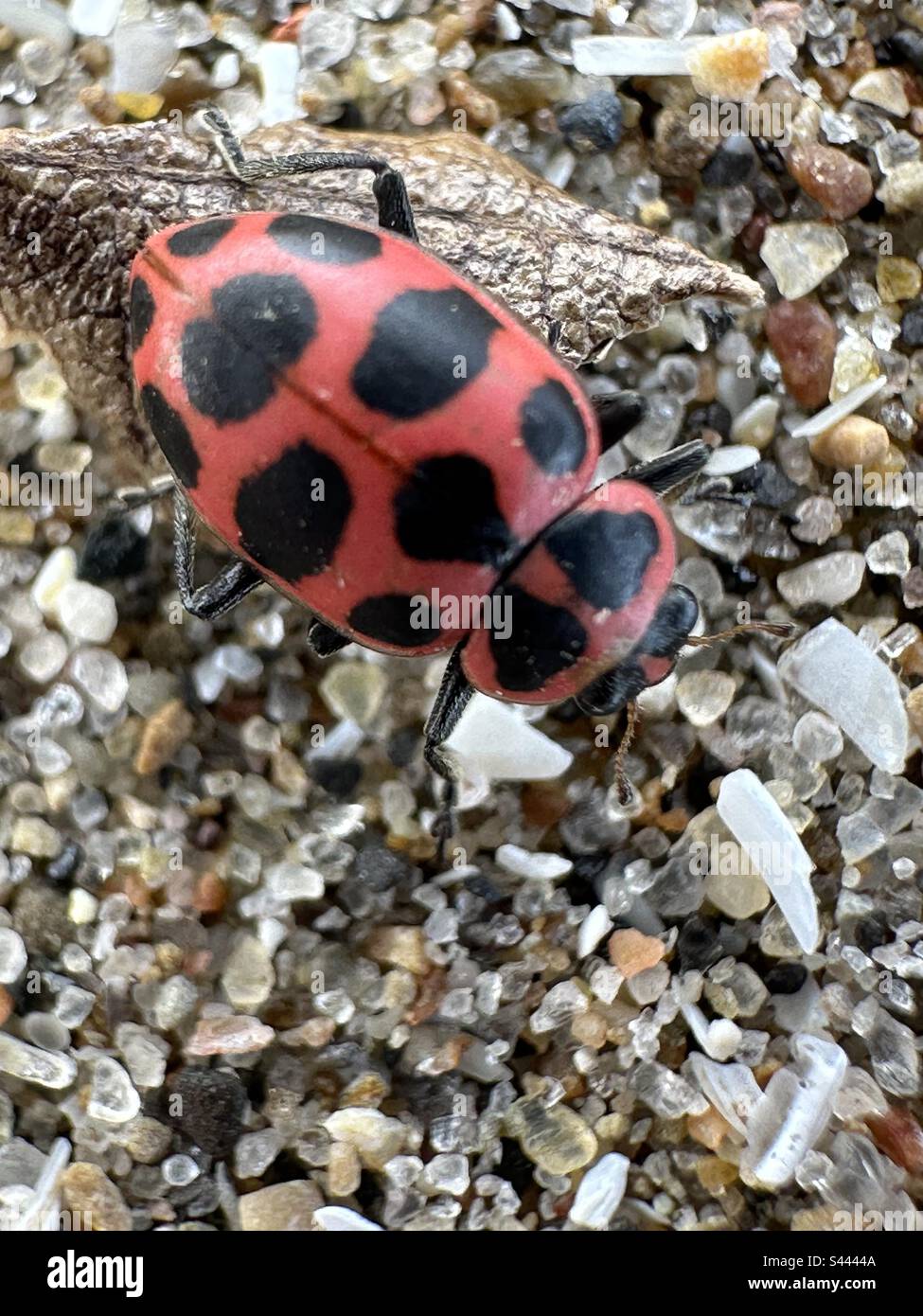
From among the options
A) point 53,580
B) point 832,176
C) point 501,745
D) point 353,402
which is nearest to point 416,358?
point 353,402

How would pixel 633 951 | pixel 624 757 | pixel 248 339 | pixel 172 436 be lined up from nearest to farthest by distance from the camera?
pixel 248 339 → pixel 172 436 → pixel 624 757 → pixel 633 951

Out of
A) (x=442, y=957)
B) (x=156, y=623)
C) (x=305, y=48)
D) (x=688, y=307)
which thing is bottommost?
(x=442, y=957)

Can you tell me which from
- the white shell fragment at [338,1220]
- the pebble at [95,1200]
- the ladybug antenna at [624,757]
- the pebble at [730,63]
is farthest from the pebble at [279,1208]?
the pebble at [730,63]

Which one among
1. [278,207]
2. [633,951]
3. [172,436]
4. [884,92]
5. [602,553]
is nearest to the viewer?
[172,436]

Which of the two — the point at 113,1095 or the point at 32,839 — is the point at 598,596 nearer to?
the point at 32,839

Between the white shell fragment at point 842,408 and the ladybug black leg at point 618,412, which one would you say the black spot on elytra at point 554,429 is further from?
the white shell fragment at point 842,408

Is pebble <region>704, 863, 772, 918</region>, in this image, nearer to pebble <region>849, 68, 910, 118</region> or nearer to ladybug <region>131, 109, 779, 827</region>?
ladybug <region>131, 109, 779, 827</region>
